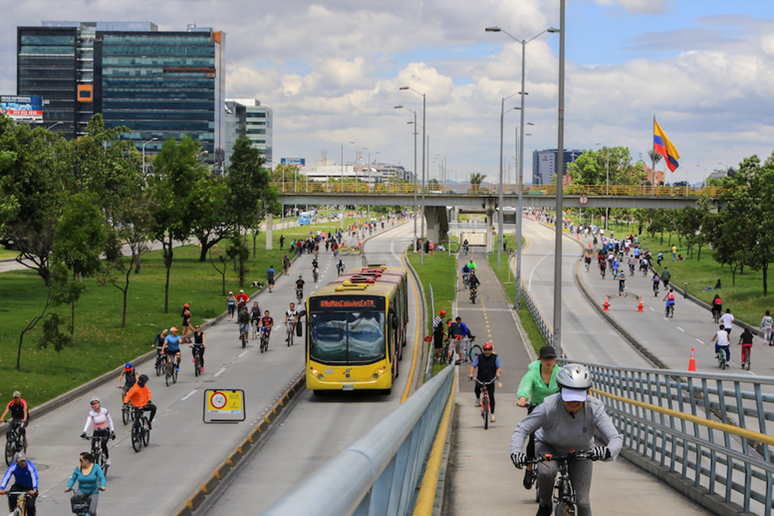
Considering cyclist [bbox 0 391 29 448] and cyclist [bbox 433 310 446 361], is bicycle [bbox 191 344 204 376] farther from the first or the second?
cyclist [bbox 0 391 29 448]

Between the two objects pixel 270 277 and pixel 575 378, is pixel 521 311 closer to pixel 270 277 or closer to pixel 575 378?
pixel 270 277

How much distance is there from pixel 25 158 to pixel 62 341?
18400 mm

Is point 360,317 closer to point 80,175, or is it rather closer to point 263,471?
point 263,471

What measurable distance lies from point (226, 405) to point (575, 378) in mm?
15471

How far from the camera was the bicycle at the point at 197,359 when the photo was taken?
2784cm

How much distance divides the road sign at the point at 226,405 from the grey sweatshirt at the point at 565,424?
1453 cm

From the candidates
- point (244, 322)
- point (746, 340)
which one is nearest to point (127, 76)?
point (244, 322)

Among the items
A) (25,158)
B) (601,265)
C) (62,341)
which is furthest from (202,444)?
(601,265)

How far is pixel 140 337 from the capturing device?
34.2 meters

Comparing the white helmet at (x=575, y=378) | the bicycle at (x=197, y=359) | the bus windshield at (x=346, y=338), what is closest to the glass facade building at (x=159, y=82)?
the bicycle at (x=197, y=359)

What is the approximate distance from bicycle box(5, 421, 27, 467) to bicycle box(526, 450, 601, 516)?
44.8 ft

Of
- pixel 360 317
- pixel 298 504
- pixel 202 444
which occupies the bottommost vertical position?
pixel 202 444

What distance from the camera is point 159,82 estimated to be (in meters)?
188

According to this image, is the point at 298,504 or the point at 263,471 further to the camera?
the point at 263,471
